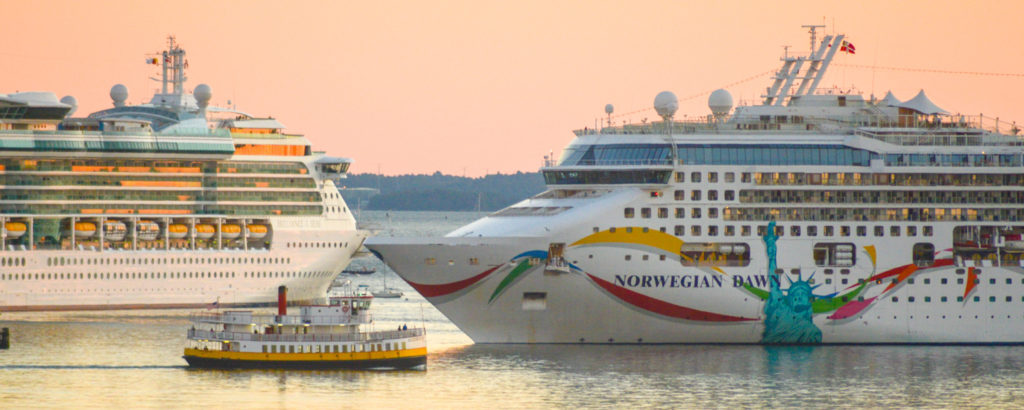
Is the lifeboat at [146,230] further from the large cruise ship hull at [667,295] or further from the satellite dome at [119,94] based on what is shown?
the large cruise ship hull at [667,295]

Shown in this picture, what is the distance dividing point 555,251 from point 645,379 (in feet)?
23.0

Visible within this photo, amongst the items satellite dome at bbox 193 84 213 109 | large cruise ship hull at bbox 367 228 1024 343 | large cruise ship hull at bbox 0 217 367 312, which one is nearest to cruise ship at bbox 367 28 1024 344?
large cruise ship hull at bbox 367 228 1024 343

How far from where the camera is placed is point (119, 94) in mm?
99750

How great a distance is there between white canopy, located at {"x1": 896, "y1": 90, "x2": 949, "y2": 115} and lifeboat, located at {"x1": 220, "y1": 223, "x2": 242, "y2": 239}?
111 ft

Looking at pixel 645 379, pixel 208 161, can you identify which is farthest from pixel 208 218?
pixel 645 379

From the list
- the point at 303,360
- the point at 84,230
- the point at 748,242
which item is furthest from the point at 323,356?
the point at 84,230

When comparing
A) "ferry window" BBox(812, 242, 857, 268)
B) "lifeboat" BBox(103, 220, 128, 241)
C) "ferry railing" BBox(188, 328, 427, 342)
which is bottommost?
"ferry railing" BBox(188, 328, 427, 342)

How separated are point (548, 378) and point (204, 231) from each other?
1362 inches

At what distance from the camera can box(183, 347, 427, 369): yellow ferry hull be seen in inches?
2530

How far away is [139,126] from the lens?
92.1 meters

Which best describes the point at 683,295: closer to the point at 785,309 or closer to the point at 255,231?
the point at 785,309

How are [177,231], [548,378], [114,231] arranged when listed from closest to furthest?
[548,378] → [114,231] → [177,231]

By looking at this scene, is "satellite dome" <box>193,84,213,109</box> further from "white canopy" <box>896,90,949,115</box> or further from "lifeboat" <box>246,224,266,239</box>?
"white canopy" <box>896,90,949,115</box>

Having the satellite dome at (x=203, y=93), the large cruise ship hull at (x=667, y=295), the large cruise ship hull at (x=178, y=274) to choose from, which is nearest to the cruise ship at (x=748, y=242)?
the large cruise ship hull at (x=667, y=295)
